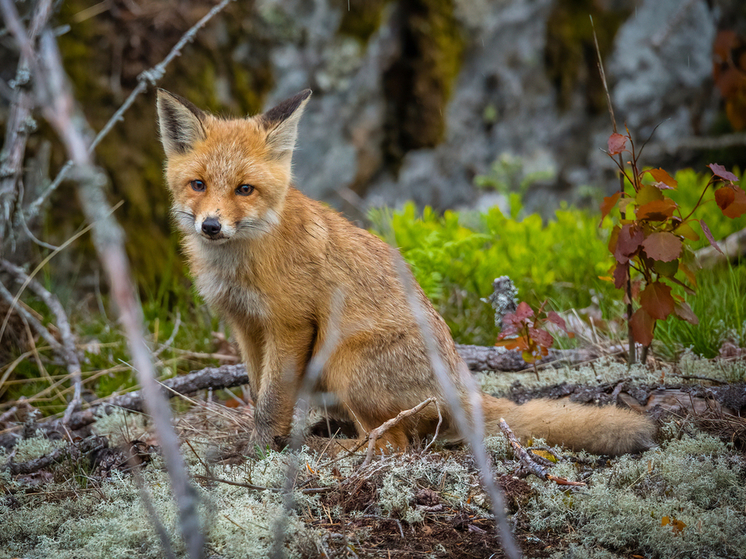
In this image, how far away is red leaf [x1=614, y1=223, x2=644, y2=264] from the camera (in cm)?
374

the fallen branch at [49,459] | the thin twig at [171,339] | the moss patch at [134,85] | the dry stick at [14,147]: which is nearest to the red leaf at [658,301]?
the fallen branch at [49,459]

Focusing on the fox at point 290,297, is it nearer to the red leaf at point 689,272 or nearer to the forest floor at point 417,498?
the forest floor at point 417,498

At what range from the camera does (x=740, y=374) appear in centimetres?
389

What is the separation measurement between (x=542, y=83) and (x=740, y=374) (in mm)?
6386

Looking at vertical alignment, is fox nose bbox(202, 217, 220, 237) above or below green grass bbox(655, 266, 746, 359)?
above

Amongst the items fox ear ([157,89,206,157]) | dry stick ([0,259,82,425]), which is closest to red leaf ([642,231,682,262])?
fox ear ([157,89,206,157])

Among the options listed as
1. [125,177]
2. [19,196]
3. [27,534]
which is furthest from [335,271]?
[125,177]

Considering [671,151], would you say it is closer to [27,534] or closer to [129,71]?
[129,71]

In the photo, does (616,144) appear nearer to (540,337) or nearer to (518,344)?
(540,337)

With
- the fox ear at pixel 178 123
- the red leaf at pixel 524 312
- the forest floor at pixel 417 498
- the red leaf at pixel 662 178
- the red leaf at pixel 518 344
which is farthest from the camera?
the red leaf at pixel 518 344

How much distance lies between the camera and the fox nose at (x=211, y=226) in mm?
3508

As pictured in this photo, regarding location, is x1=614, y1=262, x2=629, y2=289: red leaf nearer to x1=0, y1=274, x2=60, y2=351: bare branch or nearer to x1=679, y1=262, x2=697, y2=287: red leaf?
x1=679, y1=262, x2=697, y2=287: red leaf

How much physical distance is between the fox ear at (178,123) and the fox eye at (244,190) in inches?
19.5

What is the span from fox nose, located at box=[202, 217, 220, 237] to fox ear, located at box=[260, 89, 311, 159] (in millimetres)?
818
